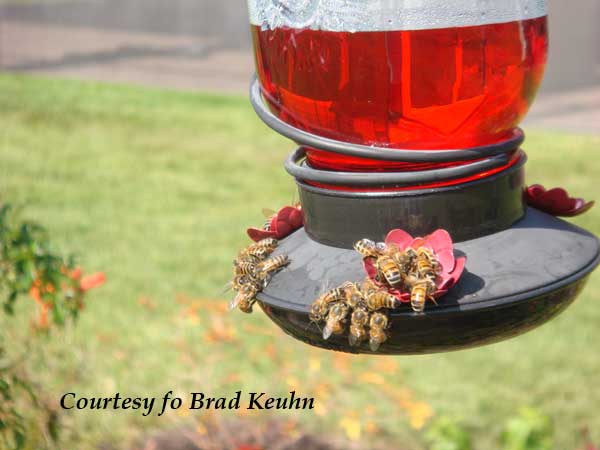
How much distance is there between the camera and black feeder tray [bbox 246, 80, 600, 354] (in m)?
1.36

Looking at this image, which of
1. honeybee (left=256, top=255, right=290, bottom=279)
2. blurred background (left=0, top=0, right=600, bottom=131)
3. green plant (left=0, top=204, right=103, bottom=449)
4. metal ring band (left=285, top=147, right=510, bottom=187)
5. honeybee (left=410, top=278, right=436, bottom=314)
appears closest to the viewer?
honeybee (left=410, top=278, right=436, bottom=314)

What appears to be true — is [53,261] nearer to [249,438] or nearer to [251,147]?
[249,438]

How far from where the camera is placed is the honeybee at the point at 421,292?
129cm

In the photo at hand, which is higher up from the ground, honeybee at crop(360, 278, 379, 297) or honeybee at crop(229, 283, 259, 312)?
honeybee at crop(360, 278, 379, 297)

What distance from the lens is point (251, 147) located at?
1010 centimetres

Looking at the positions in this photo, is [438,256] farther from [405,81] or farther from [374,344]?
[405,81]

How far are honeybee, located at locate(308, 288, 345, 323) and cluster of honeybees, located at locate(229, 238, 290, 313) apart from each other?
0.18 m

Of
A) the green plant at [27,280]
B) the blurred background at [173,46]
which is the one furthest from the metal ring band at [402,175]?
the blurred background at [173,46]

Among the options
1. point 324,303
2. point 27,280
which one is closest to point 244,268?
point 324,303

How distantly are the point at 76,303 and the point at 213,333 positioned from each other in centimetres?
136

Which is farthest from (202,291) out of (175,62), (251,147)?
(175,62)

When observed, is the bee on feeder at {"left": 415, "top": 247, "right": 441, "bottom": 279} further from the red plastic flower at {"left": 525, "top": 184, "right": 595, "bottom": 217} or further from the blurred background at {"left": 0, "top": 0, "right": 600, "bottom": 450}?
the blurred background at {"left": 0, "top": 0, "right": 600, "bottom": 450}

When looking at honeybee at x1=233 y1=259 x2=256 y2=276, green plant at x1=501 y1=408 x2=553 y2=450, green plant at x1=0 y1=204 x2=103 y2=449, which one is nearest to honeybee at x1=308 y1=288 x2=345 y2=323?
honeybee at x1=233 y1=259 x2=256 y2=276

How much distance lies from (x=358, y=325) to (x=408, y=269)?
0.37 ft
